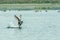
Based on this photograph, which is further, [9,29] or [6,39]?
[9,29]

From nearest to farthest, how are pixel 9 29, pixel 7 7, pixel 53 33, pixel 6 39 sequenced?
pixel 6 39 < pixel 53 33 < pixel 9 29 < pixel 7 7

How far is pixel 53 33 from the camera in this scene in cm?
3953

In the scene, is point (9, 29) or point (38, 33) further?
point (9, 29)

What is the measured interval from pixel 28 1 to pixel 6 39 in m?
89.2

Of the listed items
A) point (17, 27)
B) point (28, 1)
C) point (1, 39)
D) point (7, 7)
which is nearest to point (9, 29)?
point (17, 27)

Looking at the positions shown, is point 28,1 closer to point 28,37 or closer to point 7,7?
point 7,7

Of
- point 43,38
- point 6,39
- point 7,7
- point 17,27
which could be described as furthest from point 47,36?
point 7,7

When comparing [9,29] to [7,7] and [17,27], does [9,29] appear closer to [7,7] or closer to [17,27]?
[17,27]

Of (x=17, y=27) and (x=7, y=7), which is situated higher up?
(x=17, y=27)

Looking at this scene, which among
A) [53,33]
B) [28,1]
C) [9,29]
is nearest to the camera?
[53,33]

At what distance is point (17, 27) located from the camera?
44062mm

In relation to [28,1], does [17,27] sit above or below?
above

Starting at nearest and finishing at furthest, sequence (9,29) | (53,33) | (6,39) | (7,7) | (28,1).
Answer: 1. (6,39)
2. (53,33)
3. (9,29)
4. (7,7)
5. (28,1)

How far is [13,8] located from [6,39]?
238ft
